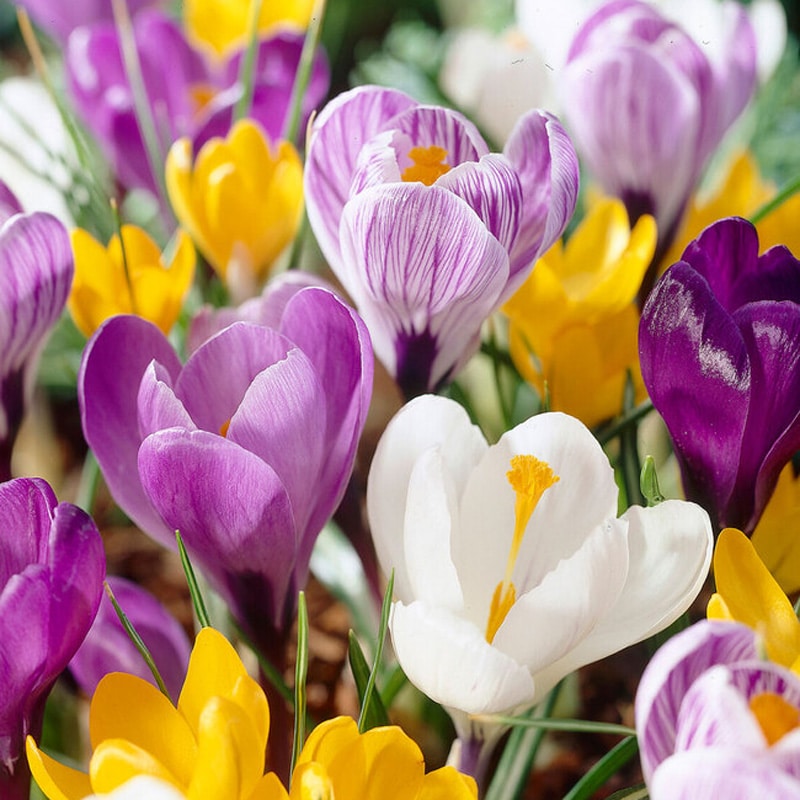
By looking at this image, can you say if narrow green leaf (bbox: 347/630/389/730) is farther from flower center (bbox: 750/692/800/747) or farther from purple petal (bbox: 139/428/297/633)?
flower center (bbox: 750/692/800/747)

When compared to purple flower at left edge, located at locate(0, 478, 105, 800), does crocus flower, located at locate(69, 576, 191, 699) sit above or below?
below

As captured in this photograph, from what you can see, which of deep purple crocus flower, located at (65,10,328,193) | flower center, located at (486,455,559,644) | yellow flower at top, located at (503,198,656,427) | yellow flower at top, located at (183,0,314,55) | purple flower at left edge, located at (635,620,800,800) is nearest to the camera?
purple flower at left edge, located at (635,620,800,800)

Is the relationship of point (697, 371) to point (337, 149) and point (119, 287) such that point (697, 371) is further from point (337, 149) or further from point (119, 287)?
point (119, 287)

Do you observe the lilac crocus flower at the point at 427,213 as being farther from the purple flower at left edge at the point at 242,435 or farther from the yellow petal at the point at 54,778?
the yellow petal at the point at 54,778

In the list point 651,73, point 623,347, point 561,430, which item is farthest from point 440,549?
point 651,73

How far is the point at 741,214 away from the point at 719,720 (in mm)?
367

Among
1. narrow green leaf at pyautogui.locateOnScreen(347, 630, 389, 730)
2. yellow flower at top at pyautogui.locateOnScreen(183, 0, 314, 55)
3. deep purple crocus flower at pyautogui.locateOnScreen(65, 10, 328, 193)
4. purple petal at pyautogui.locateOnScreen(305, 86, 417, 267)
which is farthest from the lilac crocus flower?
yellow flower at top at pyautogui.locateOnScreen(183, 0, 314, 55)

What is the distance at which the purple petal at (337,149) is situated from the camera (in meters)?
0.38

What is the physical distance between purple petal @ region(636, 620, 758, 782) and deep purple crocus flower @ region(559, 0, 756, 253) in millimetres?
307

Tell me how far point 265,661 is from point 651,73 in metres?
0.31

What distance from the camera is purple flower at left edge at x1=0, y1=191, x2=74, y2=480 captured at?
0.38 meters

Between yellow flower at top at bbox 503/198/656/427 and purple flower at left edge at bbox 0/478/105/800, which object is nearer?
purple flower at left edge at bbox 0/478/105/800

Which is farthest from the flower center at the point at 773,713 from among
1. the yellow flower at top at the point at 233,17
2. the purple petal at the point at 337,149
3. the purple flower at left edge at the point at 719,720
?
the yellow flower at top at the point at 233,17

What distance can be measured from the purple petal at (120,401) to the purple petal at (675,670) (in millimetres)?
173
